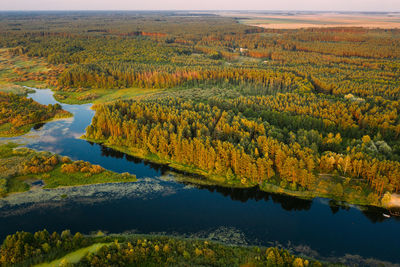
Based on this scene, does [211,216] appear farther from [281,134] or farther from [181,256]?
[281,134]

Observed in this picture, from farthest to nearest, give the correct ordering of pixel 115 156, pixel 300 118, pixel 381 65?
pixel 381 65, pixel 300 118, pixel 115 156

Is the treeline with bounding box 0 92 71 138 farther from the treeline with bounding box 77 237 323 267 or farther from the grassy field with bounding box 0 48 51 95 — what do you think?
the treeline with bounding box 77 237 323 267

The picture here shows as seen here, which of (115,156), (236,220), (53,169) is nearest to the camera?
(236,220)

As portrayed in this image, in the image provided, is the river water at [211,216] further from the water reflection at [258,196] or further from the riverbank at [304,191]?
the riverbank at [304,191]

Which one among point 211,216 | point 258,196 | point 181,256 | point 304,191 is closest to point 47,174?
point 211,216

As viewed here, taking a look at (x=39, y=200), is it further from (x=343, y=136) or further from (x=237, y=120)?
(x=343, y=136)

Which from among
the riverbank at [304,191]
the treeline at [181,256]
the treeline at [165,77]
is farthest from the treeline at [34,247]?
the treeline at [165,77]

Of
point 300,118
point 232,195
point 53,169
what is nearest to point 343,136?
point 300,118
